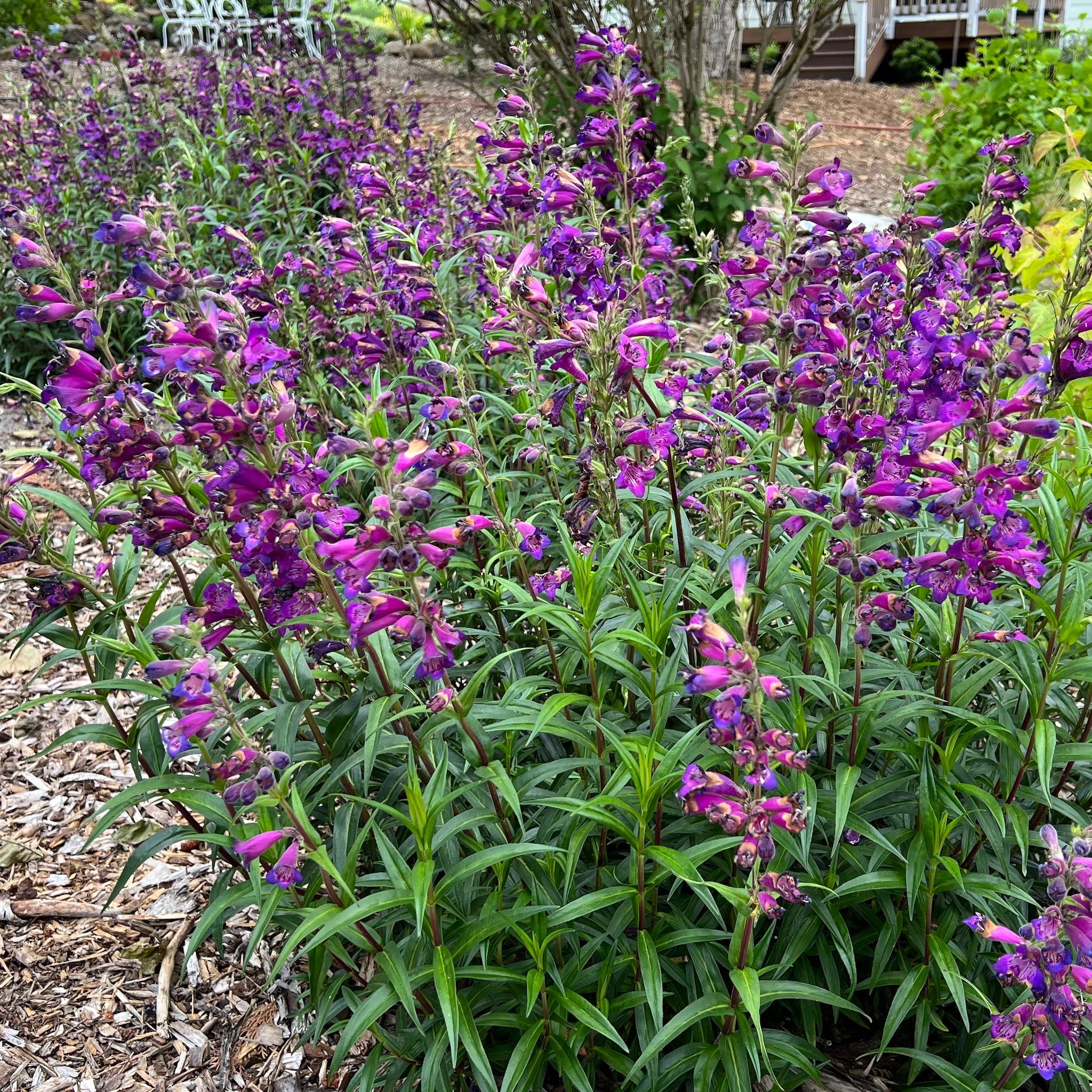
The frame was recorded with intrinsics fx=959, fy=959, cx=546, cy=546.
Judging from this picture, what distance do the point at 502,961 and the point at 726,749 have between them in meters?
1.14

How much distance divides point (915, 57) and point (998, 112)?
567 inches

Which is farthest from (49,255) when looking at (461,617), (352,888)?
(352,888)

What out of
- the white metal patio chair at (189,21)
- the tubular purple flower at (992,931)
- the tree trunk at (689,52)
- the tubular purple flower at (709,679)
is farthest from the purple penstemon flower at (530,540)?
the white metal patio chair at (189,21)

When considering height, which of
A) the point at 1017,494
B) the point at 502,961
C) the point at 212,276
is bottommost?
the point at 502,961

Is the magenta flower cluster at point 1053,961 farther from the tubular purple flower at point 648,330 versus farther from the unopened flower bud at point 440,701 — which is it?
the tubular purple flower at point 648,330

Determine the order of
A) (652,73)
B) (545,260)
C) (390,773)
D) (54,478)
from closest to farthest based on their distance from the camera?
(390,773) < (545,260) < (54,478) < (652,73)

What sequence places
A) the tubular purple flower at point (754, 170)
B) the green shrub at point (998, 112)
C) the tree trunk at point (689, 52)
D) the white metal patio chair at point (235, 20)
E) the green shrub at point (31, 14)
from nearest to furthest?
the tubular purple flower at point (754, 170) < the tree trunk at point (689, 52) < the green shrub at point (998, 112) < the white metal patio chair at point (235, 20) < the green shrub at point (31, 14)

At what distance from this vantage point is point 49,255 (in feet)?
10.5

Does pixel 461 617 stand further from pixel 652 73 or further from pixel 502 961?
pixel 652 73

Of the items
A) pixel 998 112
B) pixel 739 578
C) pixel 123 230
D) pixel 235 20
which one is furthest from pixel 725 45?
pixel 739 578

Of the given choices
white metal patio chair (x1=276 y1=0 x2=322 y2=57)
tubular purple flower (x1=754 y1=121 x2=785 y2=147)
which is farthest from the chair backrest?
tubular purple flower (x1=754 y1=121 x2=785 y2=147)

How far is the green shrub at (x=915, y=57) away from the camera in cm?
2364

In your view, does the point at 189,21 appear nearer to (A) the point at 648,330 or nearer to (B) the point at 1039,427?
(A) the point at 648,330

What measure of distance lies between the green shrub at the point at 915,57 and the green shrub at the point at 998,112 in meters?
12.8
